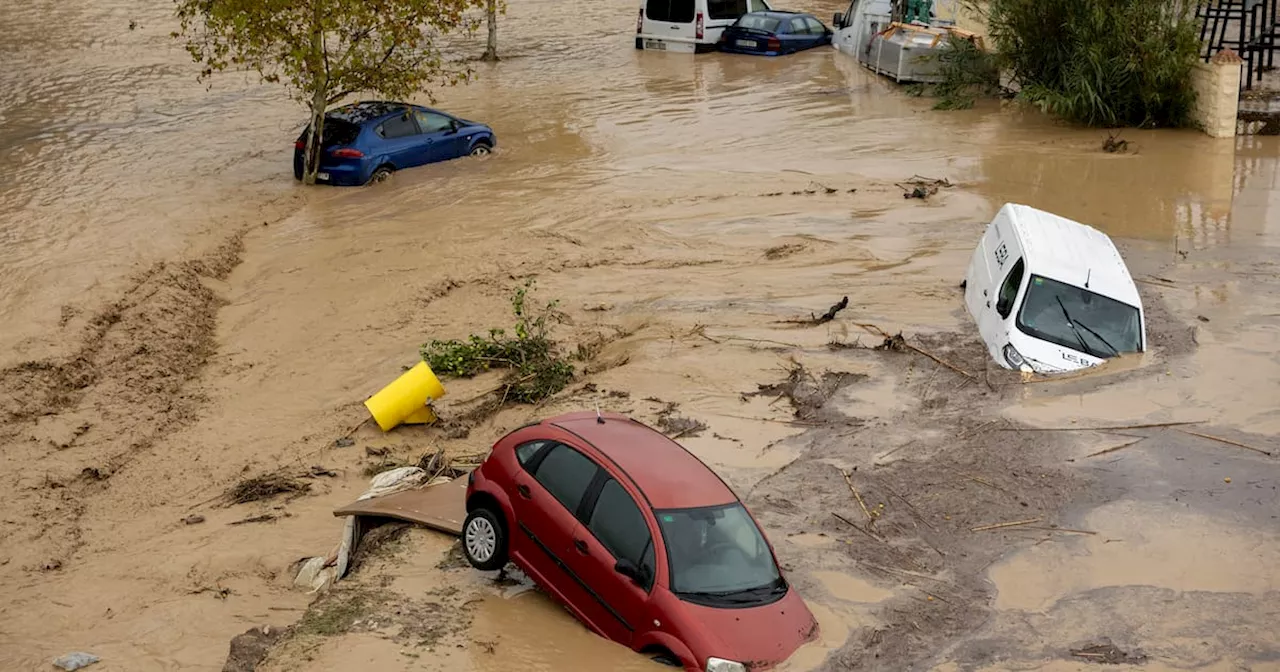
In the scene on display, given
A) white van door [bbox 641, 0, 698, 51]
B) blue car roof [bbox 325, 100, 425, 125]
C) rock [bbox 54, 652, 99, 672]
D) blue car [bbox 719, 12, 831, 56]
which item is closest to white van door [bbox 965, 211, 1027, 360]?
rock [bbox 54, 652, 99, 672]

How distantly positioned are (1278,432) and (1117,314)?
206 centimetres

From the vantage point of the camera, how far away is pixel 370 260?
17625 mm

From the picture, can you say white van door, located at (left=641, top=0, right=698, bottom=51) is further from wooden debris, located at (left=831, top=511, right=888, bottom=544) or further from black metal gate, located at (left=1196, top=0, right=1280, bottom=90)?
wooden debris, located at (left=831, top=511, right=888, bottom=544)

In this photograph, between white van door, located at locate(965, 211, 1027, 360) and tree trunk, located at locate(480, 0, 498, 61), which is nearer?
white van door, located at locate(965, 211, 1027, 360)

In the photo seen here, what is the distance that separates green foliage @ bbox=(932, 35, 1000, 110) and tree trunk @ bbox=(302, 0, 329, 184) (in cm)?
1178

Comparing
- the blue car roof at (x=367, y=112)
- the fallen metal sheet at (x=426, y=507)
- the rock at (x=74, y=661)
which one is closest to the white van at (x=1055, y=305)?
the fallen metal sheet at (x=426, y=507)

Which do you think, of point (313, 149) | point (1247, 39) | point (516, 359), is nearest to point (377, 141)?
point (313, 149)

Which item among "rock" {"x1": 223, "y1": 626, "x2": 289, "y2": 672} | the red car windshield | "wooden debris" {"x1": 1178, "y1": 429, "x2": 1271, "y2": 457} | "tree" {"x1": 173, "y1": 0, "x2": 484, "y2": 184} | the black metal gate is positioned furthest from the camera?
the black metal gate

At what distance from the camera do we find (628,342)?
14602 mm

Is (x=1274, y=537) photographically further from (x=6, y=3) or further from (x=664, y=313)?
(x=6, y=3)

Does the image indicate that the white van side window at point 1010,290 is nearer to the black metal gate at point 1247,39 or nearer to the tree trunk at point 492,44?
the black metal gate at point 1247,39

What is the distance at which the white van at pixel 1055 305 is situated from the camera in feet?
42.5

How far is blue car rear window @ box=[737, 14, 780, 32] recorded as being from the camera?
103 feet

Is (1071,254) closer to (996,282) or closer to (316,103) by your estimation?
(996,282)
